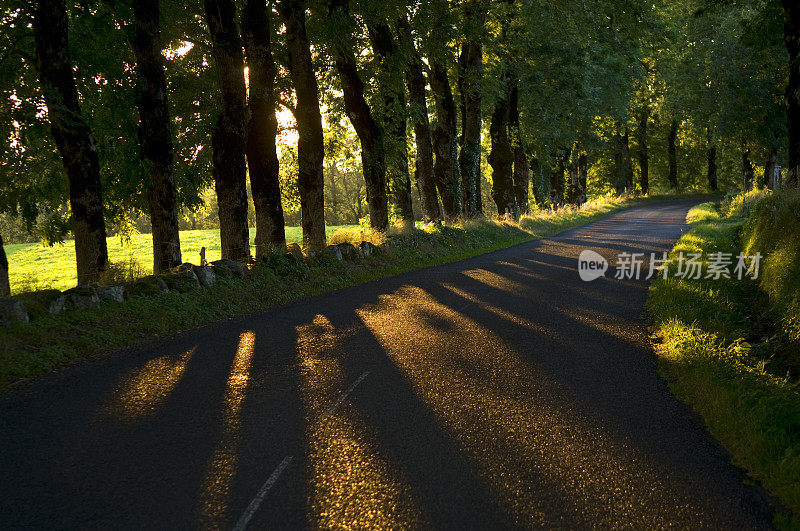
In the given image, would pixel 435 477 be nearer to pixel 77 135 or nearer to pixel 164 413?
pixel 164 413

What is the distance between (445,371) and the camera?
648 centimetres

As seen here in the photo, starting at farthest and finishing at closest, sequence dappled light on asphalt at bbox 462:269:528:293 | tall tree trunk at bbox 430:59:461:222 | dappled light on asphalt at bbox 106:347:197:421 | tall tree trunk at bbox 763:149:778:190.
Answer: tall tree trunk at bbox 763:149:778:190, tall tree trunk at bbox 430:59:461:222, dappled light on asphalt at bbox 462:269:528:293, dappled light on asphalt at bbox 106:347:197:421

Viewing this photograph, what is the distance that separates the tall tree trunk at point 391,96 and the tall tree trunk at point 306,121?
11.0 feet

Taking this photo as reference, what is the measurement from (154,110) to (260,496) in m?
11.2

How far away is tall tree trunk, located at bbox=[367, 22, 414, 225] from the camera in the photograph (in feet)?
57.7

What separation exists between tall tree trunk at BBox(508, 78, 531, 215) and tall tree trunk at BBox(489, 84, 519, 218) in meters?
0.61

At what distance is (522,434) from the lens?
474 cm

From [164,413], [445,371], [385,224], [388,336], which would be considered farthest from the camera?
[385,224]

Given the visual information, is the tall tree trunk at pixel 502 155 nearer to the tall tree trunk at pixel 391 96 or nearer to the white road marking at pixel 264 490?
the tall tree trunk at pixel 391 96

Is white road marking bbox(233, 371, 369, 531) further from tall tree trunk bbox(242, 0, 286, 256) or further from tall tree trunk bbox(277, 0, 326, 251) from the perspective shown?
tall tree trunk bbox(277, 0, 326, 251)

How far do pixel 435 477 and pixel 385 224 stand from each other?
15.9m

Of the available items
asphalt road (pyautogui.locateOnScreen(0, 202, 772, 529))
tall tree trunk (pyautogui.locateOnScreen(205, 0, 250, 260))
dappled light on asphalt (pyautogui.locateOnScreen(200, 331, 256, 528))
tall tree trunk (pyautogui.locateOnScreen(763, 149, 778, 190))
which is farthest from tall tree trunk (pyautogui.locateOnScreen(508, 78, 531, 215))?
dappled light on asphalt (pyautogui.locateOnScreen(200, 331, 256, 528))

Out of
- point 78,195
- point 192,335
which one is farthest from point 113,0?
point 192,335

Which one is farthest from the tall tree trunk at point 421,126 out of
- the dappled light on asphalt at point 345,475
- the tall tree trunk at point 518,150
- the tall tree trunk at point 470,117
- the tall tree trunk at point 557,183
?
the tall tree trunk at point 557,183
